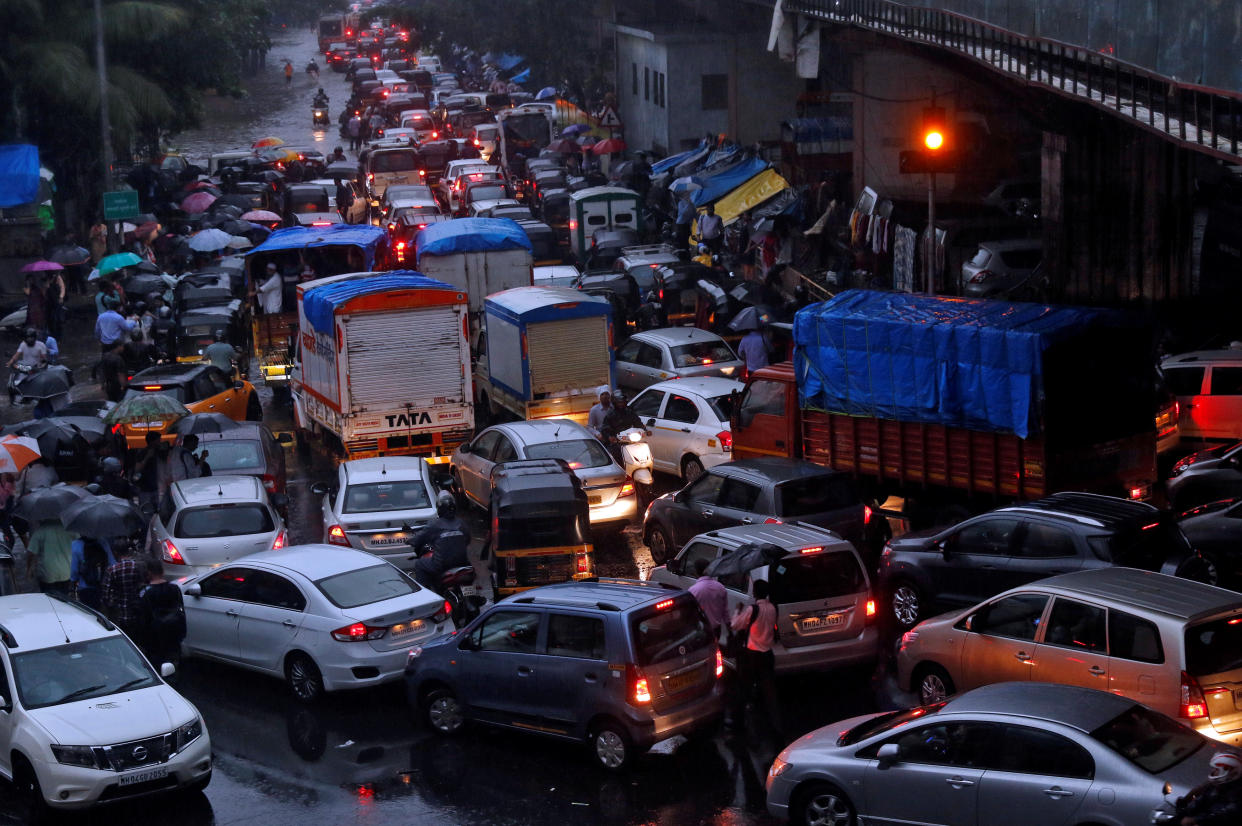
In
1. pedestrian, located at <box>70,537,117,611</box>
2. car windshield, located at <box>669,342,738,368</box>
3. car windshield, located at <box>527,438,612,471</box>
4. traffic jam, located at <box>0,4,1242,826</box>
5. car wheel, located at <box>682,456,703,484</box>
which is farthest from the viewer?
car windshield, located at <box>669,342,738,368</box>

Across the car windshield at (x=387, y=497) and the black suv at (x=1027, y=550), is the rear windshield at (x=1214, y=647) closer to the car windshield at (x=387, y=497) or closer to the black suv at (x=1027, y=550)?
the black suv at (x=1027, y=550)

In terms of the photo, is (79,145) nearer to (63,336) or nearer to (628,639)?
(63,336)

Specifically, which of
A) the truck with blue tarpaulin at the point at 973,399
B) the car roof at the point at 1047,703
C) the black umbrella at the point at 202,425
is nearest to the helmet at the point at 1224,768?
the car roof at the point at 1047,703

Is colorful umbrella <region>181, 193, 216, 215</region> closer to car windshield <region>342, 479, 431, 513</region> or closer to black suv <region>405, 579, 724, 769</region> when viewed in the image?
car windshield <region>342, 479, 431, 513</region>

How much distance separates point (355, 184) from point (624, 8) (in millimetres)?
16122

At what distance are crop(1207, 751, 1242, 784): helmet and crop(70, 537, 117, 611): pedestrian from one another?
1126 cm

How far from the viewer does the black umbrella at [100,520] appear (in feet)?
50.2

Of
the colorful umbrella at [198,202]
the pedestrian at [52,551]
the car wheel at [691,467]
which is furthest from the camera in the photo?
the colorful umbrella at [198,202]

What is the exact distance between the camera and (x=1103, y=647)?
418 inches

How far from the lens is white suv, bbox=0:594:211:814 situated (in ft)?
35.6

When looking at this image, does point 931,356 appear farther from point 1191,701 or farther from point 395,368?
point 395,368

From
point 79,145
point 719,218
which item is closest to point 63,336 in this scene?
point 79,145

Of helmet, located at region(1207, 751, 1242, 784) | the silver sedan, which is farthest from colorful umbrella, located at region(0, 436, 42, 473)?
helmet, located at region(1207, 751, 1242, 784)

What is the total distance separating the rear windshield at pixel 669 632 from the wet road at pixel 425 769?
0.91m
